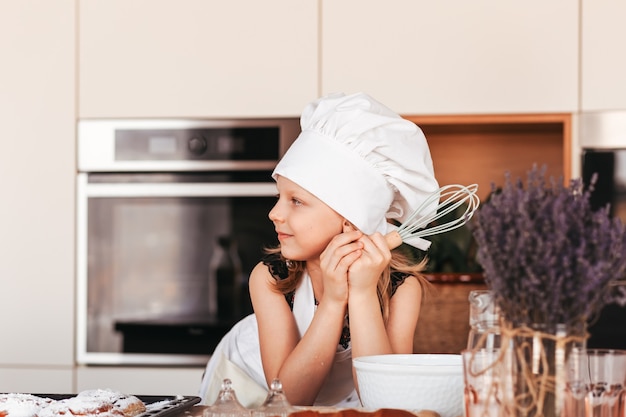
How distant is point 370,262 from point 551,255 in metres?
0.56

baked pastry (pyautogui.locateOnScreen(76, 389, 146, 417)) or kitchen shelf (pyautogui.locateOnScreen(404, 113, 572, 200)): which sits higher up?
kitchen shelf (pyautogui.locateOnScreen(404, 113, 572, 200))

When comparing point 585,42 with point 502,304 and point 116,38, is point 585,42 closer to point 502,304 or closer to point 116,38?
point 116,38

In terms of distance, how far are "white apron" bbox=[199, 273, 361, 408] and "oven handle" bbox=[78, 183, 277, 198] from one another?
583 mm

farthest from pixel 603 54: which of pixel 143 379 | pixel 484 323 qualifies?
pixel 484 323

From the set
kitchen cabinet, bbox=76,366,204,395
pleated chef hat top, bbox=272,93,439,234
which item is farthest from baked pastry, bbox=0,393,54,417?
kitchen cabinet, bbox=76,366,204,395

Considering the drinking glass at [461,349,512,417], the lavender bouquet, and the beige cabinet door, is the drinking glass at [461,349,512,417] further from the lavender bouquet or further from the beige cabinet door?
the beige cabinet door

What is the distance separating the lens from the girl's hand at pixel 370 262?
1.16 metres

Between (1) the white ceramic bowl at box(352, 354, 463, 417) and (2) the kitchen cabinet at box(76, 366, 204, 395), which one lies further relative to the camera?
(2) the kitchen cabinet at box(76, 366, 204, 395)

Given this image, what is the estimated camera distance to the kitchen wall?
215cm

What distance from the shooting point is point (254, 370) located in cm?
153

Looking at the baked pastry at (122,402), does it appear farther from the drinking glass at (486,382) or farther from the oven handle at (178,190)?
the oven handle at (178,190)

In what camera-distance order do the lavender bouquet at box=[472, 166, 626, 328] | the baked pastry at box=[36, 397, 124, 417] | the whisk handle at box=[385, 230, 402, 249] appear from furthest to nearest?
the whisk handle at box=[385, 230, 402, 249]
the baked pastry at box=[36, 397, 124, 417]
the lavender bouquet at box=[472, 166, 626, 328]

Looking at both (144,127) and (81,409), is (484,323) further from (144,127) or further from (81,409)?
(144,127)

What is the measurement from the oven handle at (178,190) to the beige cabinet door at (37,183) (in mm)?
85
